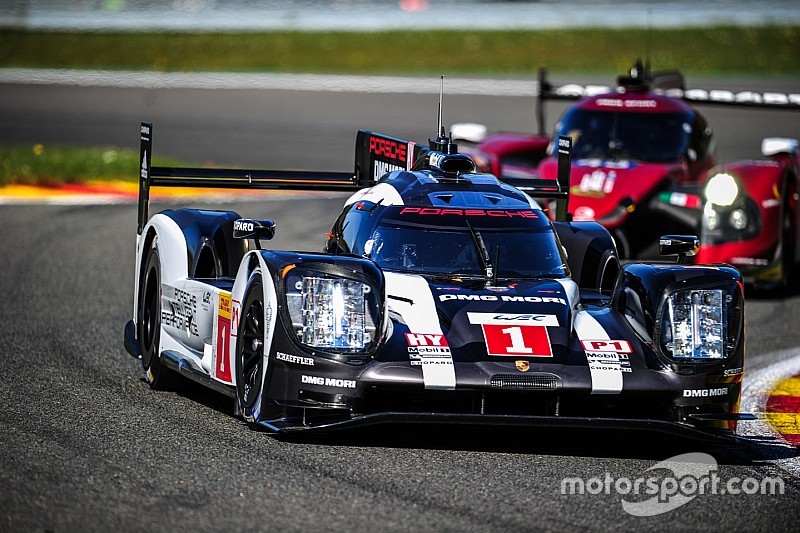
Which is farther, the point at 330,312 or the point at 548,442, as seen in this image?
the point at 548,442

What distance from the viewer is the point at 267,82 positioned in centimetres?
3628

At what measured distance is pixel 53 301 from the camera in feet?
37.7

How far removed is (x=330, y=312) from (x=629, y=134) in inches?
348

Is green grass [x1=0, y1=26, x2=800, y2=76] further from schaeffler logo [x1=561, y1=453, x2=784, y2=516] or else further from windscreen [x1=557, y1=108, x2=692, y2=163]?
schaeffler logo [x1=561, y1=453, x2=784, y2=516]

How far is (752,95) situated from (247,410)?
1003 cm

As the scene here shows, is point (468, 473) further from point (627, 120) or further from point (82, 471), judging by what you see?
point (627, 120)

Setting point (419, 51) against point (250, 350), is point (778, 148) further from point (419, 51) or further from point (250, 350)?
point (419, 51)

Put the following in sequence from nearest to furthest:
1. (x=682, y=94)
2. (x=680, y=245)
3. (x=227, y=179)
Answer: (x=680, y=245) < (x=227, y=179) < (x=682, y=94)

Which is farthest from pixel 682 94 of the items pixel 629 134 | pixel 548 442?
pixel 548 442

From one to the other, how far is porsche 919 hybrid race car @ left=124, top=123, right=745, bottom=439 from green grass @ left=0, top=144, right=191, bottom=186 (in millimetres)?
11606

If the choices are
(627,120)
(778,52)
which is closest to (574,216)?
(627,120)

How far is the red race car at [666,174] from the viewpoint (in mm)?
13195

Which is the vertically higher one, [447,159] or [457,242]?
[447,159]

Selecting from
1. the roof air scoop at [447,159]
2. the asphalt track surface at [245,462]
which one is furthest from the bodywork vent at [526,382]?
the roof air scoop at [447,159]
